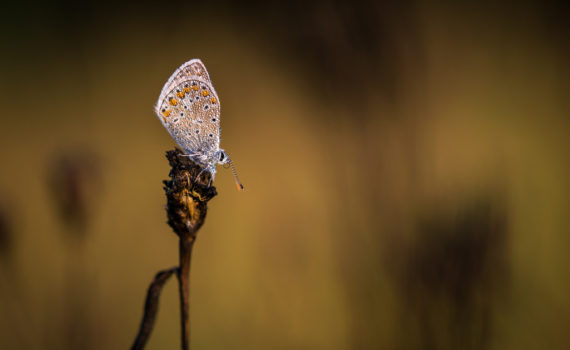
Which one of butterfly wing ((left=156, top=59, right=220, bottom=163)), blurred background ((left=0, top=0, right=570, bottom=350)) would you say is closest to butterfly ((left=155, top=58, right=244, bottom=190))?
butterfly wing ((left=156, top=59, right=220, bottom=163))

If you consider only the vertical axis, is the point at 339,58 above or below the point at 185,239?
above

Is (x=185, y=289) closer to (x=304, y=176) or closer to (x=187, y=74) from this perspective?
(x=187, y=74)

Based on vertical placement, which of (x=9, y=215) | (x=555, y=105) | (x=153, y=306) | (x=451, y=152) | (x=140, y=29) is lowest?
(x=153, y=306)

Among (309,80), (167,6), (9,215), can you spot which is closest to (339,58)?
(309,80)

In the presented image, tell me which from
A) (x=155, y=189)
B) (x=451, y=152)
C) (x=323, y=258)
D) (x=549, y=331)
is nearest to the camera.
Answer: (x=549, y=331)

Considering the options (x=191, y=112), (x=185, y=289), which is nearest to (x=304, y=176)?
(x=191, y=112)

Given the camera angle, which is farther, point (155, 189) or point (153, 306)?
point (155, 189)

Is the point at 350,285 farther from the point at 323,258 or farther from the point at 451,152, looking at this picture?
the point at 451,152
